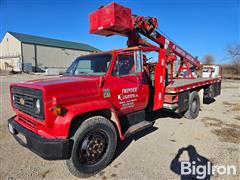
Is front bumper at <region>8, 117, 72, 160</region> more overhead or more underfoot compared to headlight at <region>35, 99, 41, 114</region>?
more underfoot

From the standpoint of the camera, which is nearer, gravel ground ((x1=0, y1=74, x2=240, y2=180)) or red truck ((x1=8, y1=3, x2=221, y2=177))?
red truck ((x1=8, y1=3, x2=221, y2=177))

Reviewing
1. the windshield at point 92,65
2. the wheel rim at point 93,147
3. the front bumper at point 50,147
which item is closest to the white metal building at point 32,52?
the windshield at point 92,65

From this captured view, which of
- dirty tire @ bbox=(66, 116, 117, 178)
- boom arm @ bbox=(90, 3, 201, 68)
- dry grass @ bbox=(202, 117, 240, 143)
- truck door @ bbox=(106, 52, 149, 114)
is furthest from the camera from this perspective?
dry grass @ bbox=(202, 117, 240, 143)

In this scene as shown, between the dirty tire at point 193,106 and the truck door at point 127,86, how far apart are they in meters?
2.45

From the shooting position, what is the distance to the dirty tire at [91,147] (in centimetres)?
277

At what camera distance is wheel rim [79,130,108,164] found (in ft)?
9.53

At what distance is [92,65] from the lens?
380 centimetres

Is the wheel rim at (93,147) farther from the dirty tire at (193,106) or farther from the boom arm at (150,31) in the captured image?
the dirty tire at (193,106)

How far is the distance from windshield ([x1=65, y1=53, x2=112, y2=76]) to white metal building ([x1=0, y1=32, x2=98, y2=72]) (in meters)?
35.7

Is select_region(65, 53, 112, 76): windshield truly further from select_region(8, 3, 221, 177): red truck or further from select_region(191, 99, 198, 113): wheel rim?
select_region(191, 99, 198, 113): wheel rim

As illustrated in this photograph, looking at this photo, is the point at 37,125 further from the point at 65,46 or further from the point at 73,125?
the point at 65,46

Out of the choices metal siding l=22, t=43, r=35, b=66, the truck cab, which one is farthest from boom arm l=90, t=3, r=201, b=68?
metal siding l=22, t=43, r=35, b=66

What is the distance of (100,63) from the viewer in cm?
369

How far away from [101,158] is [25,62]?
38.8 m
